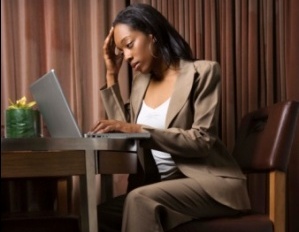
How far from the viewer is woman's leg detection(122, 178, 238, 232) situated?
1.51 m

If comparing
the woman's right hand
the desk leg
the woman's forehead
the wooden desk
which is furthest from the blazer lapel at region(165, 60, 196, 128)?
the desk leg

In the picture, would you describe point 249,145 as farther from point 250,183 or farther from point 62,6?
point 62,6

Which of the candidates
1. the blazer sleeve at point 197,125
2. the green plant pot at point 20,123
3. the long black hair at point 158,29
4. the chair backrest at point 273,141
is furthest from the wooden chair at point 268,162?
the green plant pot at point 20,123

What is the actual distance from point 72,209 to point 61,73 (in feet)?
2.09

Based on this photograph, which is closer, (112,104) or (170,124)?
(170,124)

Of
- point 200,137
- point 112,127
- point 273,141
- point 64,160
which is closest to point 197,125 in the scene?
point 200,137

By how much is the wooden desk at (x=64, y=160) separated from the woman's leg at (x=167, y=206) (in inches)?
6.4

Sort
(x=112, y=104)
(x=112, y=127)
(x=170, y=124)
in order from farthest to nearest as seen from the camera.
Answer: (x=112, y=104) → (x=170, y=124) → (x=112, y=127)

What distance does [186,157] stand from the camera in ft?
5.82

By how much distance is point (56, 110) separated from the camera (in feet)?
5.34

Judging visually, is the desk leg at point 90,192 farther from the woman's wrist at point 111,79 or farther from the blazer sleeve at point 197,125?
the woman's wrist at point 111,79

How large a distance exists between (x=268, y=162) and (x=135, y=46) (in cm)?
65

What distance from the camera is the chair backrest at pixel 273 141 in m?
1.73

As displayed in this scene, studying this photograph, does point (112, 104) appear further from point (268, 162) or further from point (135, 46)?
point (268, 162)
